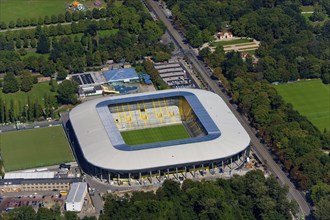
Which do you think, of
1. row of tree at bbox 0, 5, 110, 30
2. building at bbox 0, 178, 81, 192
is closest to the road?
row of tree at bbox 0, 5, 110, 30

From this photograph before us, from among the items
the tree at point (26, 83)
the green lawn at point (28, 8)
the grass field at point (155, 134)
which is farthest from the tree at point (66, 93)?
the green lawn at point (28, 8)

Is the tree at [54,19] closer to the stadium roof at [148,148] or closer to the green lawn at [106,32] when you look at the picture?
the green lawn at [106,32]

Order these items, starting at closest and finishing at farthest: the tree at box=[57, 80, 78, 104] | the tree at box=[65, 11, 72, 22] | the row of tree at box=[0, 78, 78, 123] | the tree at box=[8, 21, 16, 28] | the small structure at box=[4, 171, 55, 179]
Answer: the small structure at box=[4, 171, 55, 179], the row of tree at box=[0, 78, 78, 123], the tree at box=[57, 80, 78, 104], the tree at box=[8, 21, 16, 28], the tree at box=[65, 11, 72, 22]

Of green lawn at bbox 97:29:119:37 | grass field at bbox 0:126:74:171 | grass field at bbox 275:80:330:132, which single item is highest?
grass field at bbox 0:126:74:171

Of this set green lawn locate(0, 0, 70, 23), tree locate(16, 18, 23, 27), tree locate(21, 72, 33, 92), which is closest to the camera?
tree locate(21, 72, 33, 92)

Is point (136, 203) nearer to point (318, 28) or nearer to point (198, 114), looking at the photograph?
point (198, 114)

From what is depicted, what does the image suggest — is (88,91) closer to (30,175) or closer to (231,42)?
(30,175)

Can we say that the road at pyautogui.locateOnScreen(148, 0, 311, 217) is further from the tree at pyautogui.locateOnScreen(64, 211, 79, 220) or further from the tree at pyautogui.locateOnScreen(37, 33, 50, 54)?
the tree at pyautogui.locateOnScreen(64, 211, 79, 220)
